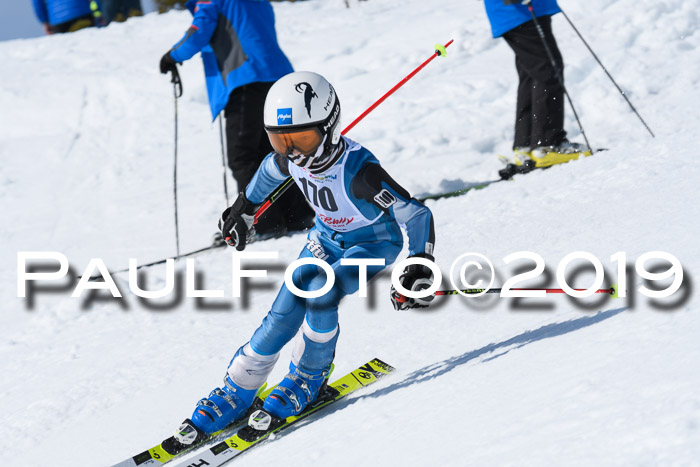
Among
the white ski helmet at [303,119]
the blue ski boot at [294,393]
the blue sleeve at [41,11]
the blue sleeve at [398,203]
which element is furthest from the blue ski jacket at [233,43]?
the blue sleeve at [41,11]

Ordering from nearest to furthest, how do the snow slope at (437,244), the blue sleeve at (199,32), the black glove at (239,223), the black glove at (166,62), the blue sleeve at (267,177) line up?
the snow slope at (437,244) < the blue sleeve at (267,177) < the black glove at (239,223) < the blue sleeve at (199,32) < the black glove at (166,62)

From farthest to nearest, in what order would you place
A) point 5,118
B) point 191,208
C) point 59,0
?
point 59,0, point 5,118, point 191,208

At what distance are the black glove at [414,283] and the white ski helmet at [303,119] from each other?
0.58 m

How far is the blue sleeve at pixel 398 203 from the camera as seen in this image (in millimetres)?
3193

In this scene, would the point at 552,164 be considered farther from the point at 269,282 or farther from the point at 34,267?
the point at 34,267

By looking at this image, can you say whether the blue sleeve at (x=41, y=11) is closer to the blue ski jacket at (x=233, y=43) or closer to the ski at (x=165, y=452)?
the blue ski jacket at (x=233, y=43)

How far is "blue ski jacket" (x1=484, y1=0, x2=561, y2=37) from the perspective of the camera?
595 centimetres

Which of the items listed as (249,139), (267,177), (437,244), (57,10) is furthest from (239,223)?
(57,10)

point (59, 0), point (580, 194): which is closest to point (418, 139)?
point (580, 194)

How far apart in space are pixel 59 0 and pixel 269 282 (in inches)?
377

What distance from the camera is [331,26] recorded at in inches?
454

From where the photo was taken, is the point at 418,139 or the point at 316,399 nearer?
the point at 316,399

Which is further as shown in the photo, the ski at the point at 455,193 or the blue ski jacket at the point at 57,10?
the blue ski jacket at the point at 57,10

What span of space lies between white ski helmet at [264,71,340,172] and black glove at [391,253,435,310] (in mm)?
579
